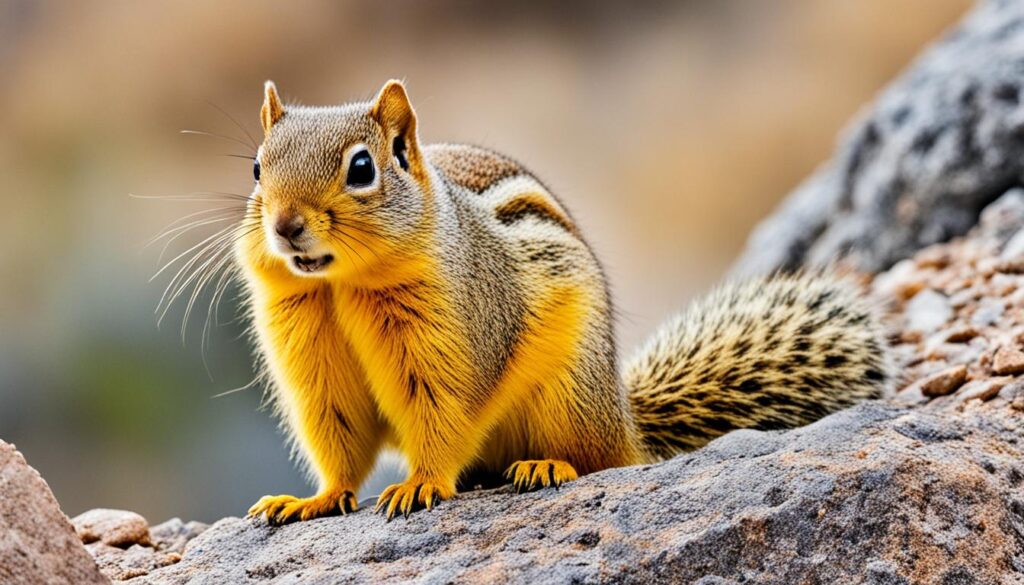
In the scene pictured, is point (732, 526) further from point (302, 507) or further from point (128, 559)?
point (128, 559)

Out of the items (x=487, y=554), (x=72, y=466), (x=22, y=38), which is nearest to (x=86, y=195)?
(x=22, y=38)

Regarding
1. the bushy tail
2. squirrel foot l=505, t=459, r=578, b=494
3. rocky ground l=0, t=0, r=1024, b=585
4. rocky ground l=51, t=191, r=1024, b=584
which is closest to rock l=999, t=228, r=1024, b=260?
rocky ground l=0, t=0, r=1024, b=585

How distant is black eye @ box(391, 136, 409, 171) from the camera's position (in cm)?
256

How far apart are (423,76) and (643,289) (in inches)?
71.5

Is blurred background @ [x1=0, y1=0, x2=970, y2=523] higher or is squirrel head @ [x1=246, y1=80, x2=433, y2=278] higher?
blurred background @ [x1=0, y1=0, x2=970, y2=523]

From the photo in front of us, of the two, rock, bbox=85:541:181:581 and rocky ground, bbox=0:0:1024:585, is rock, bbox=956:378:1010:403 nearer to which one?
rocky ground, bbox=0:0:1024:585

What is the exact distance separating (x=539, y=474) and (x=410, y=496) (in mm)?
277

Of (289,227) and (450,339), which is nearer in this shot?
(289,227)

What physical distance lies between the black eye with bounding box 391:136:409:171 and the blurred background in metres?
2.84

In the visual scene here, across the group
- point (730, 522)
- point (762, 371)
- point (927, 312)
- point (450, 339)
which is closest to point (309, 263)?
point (450, 339)

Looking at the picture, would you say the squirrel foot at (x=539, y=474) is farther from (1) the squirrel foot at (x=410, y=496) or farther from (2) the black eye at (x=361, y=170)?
(2) the black eye at (x=361, y=170)

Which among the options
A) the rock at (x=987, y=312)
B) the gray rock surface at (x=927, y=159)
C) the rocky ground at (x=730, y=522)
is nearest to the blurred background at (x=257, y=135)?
the gray rock surface at (x=927, y=159)

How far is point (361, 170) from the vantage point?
94.3 inches

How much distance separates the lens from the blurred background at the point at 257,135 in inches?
218
